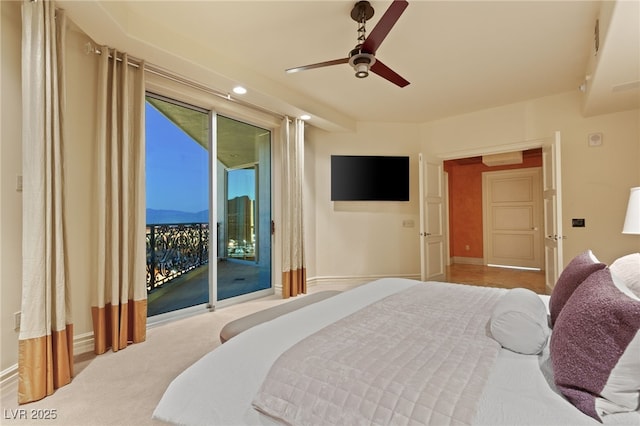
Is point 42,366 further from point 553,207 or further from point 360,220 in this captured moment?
point 553,207

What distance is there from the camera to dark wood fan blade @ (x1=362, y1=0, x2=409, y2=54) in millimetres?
1694

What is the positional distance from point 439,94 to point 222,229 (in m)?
3.28

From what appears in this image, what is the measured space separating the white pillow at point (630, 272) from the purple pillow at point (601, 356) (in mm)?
683

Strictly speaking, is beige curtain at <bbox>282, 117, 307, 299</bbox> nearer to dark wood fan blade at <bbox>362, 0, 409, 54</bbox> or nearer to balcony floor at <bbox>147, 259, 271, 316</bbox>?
balcony floor at <bbox>147, 259, 271, 316</bbox>

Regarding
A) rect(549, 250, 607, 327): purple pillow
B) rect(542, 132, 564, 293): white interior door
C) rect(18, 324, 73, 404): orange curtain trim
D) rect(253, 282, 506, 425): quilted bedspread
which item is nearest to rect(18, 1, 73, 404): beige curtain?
rect(18, 324, 73, 404): orange curtain trim

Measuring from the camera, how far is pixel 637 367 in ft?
2.66

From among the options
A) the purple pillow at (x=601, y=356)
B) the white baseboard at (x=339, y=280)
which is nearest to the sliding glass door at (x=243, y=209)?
the white baseboard at (x=339, y=280)

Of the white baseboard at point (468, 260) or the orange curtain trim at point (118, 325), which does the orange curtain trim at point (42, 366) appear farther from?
the white baseboard at point (468, 260)

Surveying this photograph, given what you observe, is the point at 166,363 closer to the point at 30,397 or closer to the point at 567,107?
the point at 30,397

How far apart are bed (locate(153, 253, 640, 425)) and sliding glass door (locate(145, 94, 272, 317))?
2525 millimetres

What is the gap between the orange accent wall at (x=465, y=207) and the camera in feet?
23.2

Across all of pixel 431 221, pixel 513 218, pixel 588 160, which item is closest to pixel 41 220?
pixel 431 221

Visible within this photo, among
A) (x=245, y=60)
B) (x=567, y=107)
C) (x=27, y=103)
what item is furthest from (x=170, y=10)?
(x=567, y=107)

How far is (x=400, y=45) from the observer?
2.80 metres
